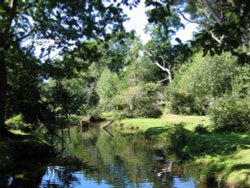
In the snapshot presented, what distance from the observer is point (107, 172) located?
57.4 ft

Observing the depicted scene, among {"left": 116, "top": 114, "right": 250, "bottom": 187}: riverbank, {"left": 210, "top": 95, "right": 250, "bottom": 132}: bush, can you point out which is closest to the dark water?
{"left": 116, "top": 114, "right": 250, "bottom": 187}: riverbank

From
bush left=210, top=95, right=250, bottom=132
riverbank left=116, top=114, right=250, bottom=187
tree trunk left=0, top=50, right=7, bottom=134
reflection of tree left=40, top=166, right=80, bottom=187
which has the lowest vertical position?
reflection of tree left=40, top=166, right=80, bottom=187

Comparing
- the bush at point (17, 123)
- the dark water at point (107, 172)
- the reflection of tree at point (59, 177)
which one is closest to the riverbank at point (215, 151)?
the dark water at point (107, 172)

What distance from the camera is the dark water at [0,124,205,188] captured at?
15039 mm

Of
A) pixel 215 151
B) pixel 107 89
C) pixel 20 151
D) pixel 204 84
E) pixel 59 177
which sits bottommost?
pixel 59 177

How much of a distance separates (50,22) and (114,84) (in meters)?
49.6

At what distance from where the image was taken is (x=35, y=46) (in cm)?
1908

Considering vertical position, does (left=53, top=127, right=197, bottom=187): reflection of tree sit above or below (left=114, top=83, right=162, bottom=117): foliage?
below

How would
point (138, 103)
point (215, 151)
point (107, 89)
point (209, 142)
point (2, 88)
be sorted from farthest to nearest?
point (107, 89)
point (138, 103)
point (209, 142)
point (215, 151)
point (2, 88)

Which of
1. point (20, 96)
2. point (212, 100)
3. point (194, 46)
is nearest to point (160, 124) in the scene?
point (212, 100)

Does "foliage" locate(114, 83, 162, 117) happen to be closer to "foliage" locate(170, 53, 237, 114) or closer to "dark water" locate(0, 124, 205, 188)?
"foliage" locate(170, 53, 237, 114)

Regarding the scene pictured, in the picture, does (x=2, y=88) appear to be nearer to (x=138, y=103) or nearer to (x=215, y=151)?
(x=215, y=151)

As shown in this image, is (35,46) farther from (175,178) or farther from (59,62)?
(175,178)

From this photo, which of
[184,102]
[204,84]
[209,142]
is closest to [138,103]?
A: [184,102]
